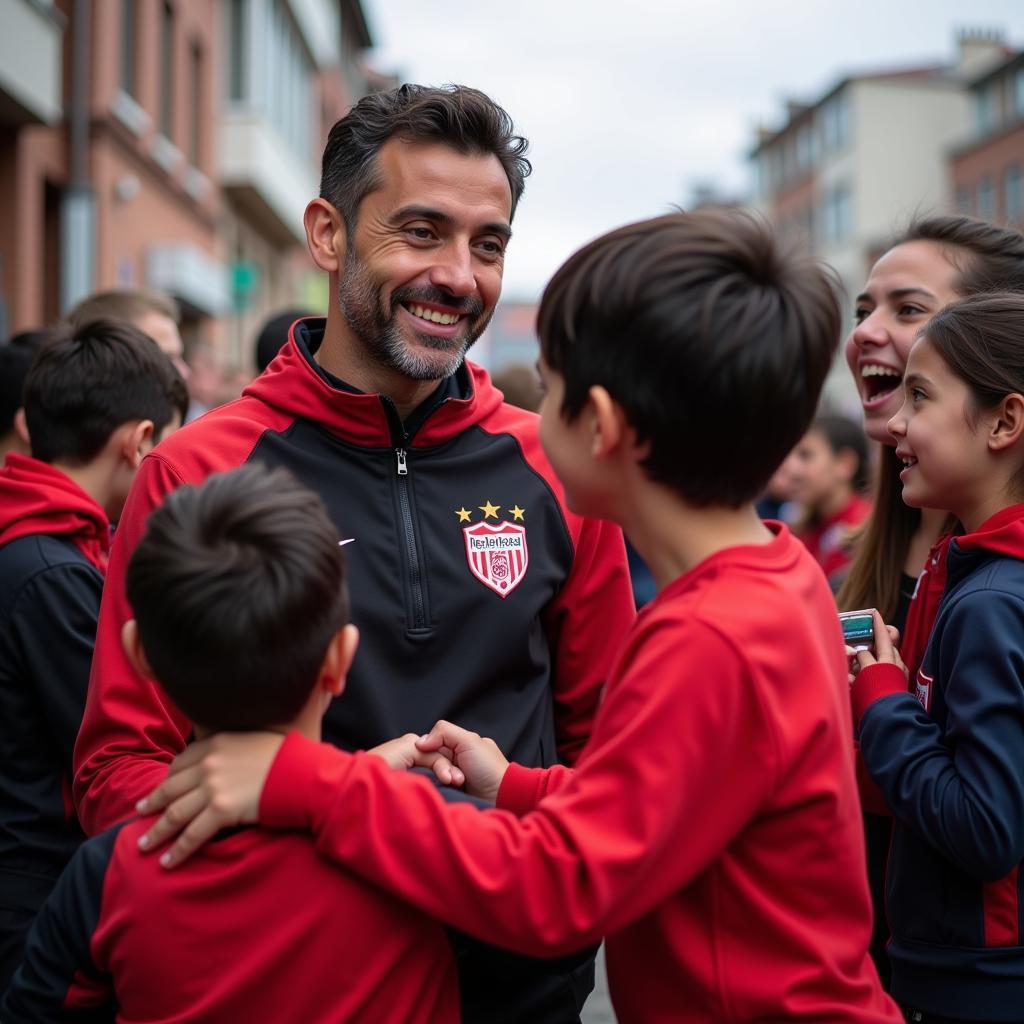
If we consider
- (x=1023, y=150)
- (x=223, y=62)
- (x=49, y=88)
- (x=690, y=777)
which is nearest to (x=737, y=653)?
(x=690, y=777)

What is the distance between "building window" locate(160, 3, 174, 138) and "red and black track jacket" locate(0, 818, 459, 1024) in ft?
59.5

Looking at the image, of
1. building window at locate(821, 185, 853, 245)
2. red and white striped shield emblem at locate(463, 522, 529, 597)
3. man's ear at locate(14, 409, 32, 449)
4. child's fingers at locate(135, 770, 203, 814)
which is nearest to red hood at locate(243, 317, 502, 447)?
red and white striped shield emblem at locate(463, 522, 529, 597)

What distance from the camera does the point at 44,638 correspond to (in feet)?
9.30

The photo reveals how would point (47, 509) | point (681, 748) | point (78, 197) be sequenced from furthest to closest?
point (78, 197) → point (47, 509) → point (681, 748)

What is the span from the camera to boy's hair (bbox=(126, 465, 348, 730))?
65.9 inches

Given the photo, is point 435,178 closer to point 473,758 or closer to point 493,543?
point 493,543

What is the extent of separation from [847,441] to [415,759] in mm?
5883

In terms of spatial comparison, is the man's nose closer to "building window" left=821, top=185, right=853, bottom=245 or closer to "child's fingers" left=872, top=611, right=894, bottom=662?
"child's fingers" left=872, top=611, right=894, bottom=662

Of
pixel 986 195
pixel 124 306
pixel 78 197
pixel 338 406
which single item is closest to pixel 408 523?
pixel 338 406

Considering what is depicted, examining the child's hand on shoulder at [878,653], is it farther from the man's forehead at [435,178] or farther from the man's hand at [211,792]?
the man's hand at [211,792]

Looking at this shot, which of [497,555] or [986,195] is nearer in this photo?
[497,555]

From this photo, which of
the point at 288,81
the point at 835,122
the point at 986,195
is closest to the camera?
the point at 288,81

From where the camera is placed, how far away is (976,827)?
7.14 feet

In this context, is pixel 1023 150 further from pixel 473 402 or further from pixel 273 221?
pixel 473 402
